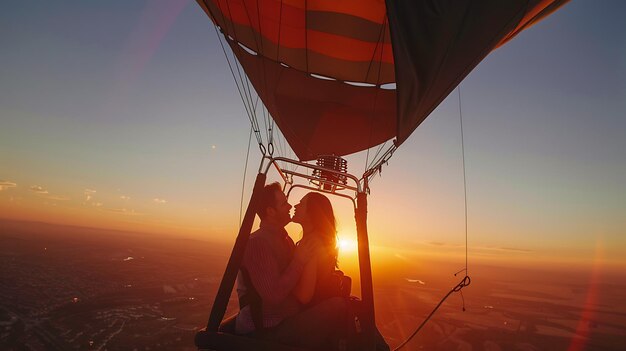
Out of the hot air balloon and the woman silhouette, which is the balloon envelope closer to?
the hot air balloon

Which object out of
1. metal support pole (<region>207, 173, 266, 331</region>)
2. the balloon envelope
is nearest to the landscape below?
the balloon envelope

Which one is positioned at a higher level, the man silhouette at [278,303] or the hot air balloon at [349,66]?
the hot air balloon at [349,66]

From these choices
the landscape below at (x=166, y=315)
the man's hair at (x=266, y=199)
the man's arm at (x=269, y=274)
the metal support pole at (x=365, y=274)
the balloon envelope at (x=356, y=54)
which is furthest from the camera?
the landscape below at (x=166, y=315)

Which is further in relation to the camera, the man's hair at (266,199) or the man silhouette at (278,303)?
the man's hair at (266,199)

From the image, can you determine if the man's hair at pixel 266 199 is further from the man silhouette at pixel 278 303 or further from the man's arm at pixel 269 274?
the man's arm at pixel 269 274

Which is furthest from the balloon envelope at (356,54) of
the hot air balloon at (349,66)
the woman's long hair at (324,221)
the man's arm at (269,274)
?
the man's arm at (269,274)

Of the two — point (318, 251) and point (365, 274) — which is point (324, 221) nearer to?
point (318, 251)

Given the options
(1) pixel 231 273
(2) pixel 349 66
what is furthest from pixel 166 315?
(1) pixel 231 273
